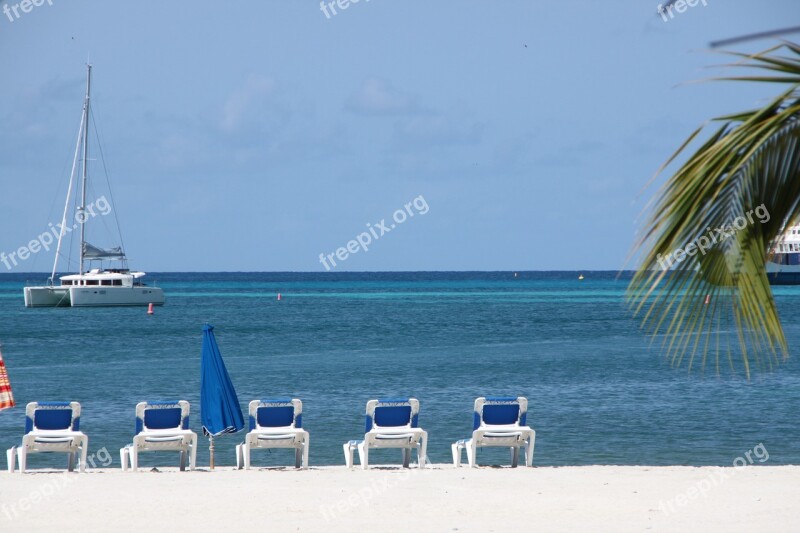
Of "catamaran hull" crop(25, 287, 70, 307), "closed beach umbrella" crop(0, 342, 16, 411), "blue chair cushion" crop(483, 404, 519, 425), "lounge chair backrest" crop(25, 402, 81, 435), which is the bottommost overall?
"catamaran hull" crop(25, 287, 70, 307)

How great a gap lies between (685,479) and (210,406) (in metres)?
5.65

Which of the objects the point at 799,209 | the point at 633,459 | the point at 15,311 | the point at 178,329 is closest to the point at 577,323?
the point at 178,329

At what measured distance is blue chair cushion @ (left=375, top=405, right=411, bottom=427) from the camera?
13.0 m

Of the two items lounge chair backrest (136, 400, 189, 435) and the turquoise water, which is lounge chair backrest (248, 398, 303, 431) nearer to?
lounge chair backrest (136, 400, 189, 435)

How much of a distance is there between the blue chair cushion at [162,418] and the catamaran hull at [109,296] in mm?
66530

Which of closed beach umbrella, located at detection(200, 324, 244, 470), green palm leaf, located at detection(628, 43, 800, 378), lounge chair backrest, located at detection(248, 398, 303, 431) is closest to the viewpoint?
green palm leaf, located at detection(628, 43, 800, 378)

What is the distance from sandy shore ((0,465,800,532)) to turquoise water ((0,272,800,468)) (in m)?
4.42

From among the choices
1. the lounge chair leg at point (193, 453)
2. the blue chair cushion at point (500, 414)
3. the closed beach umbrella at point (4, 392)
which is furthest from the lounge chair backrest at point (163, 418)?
the blue chair cushion at point (500, 414)

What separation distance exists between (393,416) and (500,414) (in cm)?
131

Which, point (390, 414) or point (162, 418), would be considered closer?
point (162, 418)

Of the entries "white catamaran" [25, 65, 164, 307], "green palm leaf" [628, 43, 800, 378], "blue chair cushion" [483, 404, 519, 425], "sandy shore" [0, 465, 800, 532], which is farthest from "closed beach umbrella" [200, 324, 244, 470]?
"white catamaran" [25, 65, 164, 307]

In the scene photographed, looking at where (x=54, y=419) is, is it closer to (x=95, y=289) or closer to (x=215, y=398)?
(x=215, y=398)

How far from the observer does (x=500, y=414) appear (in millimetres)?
13125

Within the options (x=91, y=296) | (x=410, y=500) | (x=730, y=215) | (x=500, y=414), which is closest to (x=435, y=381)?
(x=500, y=414)
